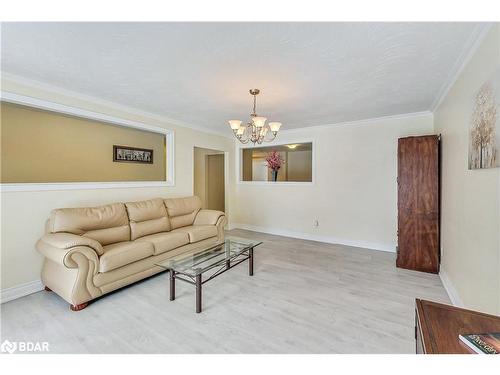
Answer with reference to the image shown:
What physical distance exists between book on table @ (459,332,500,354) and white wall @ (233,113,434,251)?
132 inches

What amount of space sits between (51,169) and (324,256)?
15.8ft

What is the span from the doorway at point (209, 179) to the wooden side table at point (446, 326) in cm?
536

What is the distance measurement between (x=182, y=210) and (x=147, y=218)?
66 cm

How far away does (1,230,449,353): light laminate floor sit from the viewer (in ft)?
5.60

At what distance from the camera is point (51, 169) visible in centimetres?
388

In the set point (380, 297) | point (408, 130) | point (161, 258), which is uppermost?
point (408, 130)

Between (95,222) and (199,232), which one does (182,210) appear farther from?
(95,222)

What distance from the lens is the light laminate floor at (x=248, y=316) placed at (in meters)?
1.71

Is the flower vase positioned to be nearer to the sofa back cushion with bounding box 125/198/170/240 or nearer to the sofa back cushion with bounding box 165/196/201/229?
the sofa back cushion with bounding box 165/196/201/229

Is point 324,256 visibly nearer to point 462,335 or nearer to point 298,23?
point 462,335

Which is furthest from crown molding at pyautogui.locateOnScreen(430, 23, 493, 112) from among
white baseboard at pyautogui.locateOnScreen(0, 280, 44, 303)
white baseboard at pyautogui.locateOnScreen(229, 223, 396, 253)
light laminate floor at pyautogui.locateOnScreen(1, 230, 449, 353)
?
white baseboard at pyautogui.locateOnScreen(0, 280, 44, 303)

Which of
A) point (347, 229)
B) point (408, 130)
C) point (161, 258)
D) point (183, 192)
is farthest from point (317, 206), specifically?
point (161, 258)

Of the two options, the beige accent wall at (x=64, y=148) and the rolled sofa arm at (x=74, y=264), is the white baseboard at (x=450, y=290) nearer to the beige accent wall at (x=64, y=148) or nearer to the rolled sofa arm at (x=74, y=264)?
the rolled sofa arm at (x=74, y=264)

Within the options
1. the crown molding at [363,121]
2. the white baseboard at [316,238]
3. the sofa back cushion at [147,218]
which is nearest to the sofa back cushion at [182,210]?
the sofa back cushion at [147,218]
